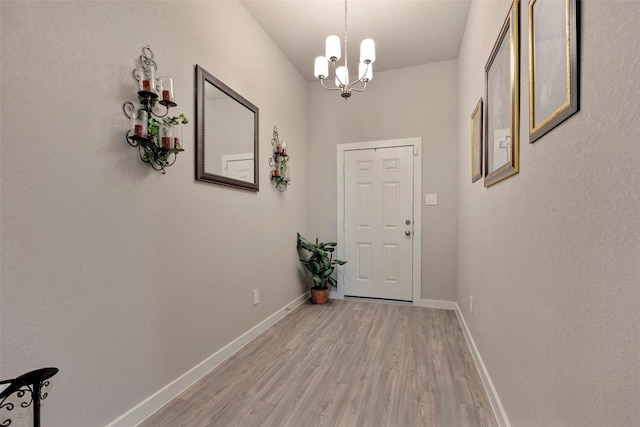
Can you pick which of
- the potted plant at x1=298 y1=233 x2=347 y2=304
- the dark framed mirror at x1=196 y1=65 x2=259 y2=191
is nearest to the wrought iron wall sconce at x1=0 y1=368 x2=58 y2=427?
the dark framed mirror at x1=196 y1=65 x2=259 y2=191

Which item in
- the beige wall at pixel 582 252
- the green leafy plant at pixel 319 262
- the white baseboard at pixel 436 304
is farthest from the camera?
the green leafy plant at pixel 319 262

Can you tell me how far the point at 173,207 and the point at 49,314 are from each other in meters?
0.76

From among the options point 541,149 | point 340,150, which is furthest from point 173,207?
point 340,150

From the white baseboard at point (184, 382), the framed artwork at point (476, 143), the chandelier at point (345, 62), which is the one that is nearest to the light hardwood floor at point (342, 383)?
the white baseboard at point (184, 382)

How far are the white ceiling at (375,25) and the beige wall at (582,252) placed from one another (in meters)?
1.32

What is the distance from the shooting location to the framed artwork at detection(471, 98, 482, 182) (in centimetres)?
204

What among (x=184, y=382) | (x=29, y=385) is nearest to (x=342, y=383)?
(x=184, y=382)

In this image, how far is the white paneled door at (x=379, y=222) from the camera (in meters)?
3.46

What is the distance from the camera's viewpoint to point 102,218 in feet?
4.37

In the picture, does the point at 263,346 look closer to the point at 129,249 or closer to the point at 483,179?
the point at 129,249

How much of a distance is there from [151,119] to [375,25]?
2187 millimetres

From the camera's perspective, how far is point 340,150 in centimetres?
368

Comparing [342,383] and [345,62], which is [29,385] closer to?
[342,383]

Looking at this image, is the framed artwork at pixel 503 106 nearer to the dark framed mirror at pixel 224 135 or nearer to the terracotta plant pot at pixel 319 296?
the dark framed mirror at pixel 224 135
